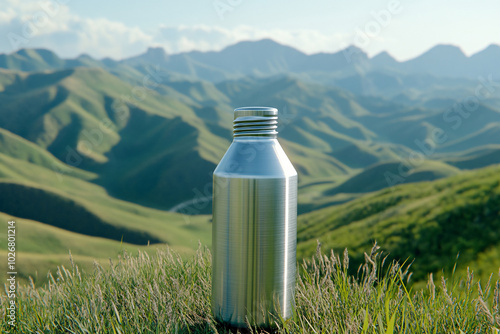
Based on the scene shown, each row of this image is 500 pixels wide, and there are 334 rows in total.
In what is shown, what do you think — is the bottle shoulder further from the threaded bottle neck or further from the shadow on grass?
the shadow on grass

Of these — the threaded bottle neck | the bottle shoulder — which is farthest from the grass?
the threaded bottle neck

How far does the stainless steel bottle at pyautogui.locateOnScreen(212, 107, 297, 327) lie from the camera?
3262 millimetres

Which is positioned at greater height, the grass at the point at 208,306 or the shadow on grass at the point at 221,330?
the grass at the point at 208,306

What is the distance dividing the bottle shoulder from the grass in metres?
0.82

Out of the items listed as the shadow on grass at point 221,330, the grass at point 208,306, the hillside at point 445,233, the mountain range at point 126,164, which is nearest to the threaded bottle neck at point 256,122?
the grass at point 208,306

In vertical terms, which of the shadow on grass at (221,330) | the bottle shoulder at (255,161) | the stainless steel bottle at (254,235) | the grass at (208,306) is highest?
the bottle shoulder at (255,161)

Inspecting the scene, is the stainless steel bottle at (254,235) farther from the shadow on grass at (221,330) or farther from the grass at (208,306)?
the grass at (208,306)

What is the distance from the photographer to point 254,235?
10.7 ft

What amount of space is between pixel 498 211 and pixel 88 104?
175 meters

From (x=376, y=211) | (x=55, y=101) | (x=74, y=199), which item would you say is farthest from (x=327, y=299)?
(x=55, y=101)

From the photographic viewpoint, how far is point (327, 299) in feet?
10.8

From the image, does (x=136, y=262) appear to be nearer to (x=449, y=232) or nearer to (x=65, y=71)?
(x=449, y=232)

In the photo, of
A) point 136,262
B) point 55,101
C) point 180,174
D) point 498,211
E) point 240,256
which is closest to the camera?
point 240,256

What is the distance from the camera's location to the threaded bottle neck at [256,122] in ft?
11.2
